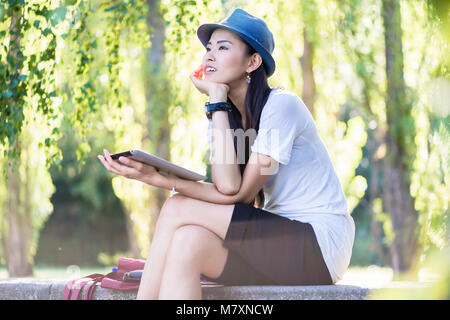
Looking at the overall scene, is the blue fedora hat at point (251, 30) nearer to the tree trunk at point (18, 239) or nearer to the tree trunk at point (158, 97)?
the tree trunk at point (158, 97)

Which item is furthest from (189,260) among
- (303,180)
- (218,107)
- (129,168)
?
(218,107)

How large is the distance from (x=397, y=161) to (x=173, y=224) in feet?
13.2

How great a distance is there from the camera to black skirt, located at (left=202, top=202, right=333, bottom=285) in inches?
84.7

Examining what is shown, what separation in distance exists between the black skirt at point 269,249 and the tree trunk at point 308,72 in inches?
189

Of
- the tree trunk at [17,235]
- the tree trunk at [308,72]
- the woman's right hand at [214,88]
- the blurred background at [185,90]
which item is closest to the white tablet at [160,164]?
the woman's right hand at [214,88]

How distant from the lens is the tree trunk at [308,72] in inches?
272

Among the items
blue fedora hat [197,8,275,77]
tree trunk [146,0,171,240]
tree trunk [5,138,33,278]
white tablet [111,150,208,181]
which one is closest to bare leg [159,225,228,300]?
white tablet [111,150,208,181]

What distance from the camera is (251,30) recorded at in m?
2.56

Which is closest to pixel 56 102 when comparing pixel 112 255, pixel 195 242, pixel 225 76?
pixel 225 76

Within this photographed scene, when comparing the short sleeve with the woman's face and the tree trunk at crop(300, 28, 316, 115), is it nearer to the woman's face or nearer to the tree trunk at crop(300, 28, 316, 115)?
the woman's face

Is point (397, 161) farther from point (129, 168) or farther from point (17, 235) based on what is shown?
point (17, 235)

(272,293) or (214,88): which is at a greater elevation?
(214,88)
